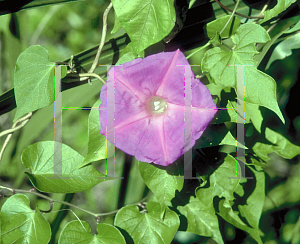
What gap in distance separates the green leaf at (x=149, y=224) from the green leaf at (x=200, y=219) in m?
0.08

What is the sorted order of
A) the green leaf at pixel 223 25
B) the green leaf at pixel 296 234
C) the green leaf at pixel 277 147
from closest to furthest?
the green leaf at pixel 223 25 < the green leaf at pixel 277 147 < the green leaf at pixel 296 234

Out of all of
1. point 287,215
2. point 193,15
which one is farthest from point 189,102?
point 287,215

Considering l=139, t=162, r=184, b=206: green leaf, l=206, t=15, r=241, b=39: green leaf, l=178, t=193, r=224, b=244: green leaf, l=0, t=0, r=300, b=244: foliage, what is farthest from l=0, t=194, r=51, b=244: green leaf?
l=206, t=15, r=241, b=39: green leaf

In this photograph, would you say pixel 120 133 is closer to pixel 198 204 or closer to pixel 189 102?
pixel 189 102

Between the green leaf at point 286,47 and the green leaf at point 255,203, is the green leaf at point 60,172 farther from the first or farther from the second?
the green leaf at point 286,47

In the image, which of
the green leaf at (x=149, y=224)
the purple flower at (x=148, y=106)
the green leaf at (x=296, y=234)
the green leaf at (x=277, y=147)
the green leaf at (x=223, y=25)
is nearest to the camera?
the purple flower at (x=148, y=106)

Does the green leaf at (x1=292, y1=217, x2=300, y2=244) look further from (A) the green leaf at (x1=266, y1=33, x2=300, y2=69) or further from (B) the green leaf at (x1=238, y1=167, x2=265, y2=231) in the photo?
(A) the green leaf at (x1=266, y1=33, x2=300, y2=69)

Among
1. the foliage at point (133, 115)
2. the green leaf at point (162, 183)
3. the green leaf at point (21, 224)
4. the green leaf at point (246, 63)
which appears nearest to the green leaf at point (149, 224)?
the foliage at point (133, 115)

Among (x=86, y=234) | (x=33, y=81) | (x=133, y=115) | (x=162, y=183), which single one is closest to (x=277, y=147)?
(x=162, y=183)

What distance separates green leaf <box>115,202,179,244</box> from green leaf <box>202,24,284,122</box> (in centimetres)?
43

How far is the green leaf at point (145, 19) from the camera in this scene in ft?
1.74

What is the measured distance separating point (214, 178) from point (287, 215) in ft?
2.35

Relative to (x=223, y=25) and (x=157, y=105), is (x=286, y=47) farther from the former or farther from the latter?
(x=157, y=105)

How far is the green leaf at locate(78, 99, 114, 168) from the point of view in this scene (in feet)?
2.03
